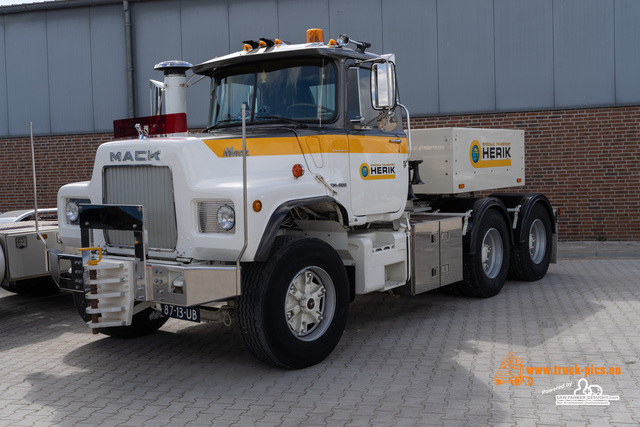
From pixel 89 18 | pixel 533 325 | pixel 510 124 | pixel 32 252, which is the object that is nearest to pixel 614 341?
pixel 533 325

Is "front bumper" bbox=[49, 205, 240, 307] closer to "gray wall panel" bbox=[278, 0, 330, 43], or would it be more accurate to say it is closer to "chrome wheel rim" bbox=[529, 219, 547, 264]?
"chrome wheel rim" bbox=[529, 219, 547, 264]

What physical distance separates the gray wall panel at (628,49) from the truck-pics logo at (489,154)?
193 inches

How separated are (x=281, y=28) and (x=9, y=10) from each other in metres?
6.43

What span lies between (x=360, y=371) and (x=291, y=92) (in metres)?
2.61

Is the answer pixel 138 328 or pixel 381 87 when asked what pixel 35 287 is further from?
pixel 381 87

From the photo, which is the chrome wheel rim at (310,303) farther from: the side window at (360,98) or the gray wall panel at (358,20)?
the gray wall panel at (358,20)

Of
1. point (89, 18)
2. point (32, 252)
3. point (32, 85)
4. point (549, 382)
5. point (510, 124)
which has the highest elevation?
point (89, 18)

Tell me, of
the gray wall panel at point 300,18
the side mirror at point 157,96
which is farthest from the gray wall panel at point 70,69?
the side mirror at point 157,96

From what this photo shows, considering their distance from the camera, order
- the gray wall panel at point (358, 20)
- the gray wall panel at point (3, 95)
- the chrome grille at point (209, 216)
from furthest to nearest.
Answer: the gray wall panel at point (3, 95), the gray wall panel at point (358, 20), the chrome grille at point (209, 216)

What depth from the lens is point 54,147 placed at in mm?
16531

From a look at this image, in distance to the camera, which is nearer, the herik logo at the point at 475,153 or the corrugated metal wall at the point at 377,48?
the herik logo at the point at 475,153

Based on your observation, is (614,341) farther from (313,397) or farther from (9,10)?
(9,10)

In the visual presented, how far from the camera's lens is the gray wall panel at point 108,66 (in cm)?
1591

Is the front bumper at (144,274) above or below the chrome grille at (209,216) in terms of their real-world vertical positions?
below
